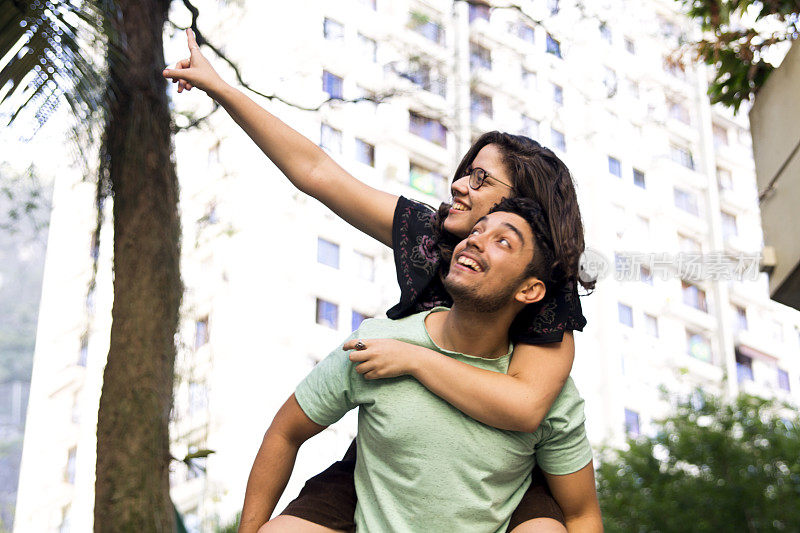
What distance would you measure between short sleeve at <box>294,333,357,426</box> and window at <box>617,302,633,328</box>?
38.3 meters

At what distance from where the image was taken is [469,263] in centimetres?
260

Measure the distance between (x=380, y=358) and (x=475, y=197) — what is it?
59 cm

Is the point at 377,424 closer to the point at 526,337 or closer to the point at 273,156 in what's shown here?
the point at 526,337

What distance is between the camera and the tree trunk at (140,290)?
459 cm

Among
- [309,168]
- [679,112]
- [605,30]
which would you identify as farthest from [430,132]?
[309,168]

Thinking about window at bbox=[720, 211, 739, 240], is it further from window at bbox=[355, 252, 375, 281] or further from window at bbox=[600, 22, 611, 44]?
window at bbox=[355, 252, 375, 281]

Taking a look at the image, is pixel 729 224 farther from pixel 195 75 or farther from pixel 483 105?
pixel 195 75

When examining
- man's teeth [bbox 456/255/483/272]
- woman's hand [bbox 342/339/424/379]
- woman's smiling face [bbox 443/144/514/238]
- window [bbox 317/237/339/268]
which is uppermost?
woman's smiling face [bbox 443/144/514/238]

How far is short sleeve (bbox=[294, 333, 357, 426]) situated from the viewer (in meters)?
2.65

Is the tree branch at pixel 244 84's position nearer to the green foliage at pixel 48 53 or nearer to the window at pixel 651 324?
the green foliage at pixel 48 53

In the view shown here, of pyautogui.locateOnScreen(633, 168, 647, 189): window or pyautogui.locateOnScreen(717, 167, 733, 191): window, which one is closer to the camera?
pyautogui.locateOnScreen(633, 168, 647, 189): window

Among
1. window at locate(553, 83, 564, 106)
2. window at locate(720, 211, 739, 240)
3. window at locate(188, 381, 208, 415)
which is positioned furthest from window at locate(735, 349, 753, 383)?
window at locate(188, 381, 208, 415)

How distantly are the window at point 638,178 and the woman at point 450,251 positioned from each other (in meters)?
41.7

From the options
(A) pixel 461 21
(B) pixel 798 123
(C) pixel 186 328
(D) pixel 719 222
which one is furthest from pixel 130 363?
(D) pixel 719 222
